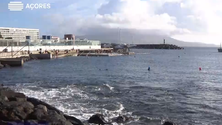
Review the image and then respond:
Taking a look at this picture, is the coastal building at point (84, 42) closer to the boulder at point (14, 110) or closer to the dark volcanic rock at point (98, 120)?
the dark volcanic rock at point (98, 120)

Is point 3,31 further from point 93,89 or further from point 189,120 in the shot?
point 189,120

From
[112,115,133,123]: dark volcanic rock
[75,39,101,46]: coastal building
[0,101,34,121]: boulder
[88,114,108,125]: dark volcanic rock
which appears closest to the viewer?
[0,101,34,121]: boulder

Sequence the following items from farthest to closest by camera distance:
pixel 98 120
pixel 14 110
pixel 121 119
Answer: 1. pixel 121 119
2. pixel 98 120
3. pixel 14 110

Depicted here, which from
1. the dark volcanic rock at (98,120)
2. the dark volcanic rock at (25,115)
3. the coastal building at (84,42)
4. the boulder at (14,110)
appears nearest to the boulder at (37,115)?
the dark volcanic rock at (25,115)

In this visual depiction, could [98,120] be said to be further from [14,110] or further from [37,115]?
[14,110]

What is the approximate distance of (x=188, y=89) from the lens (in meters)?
32.5

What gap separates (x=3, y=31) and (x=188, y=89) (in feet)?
591

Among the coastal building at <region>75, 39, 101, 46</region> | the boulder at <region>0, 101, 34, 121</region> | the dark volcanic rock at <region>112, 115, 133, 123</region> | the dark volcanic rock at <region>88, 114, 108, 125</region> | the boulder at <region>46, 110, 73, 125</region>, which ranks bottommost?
the dark volcanic rock at <region>112, 115, 133, 123</region>

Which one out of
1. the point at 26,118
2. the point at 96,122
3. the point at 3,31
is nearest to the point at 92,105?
the point at 96,122

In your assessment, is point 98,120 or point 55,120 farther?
point 98,120

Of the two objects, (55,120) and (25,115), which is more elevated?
(25,115)

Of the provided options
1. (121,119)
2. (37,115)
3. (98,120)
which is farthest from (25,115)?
(121,119)

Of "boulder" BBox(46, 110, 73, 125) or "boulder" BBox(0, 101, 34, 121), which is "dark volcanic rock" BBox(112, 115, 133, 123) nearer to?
"boulder" BBox(46, 110, 73, 125)

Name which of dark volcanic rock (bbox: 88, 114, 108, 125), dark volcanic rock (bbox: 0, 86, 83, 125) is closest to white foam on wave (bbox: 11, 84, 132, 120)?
dark volcanic rock (bbox: 88, 114, 108, 125)
